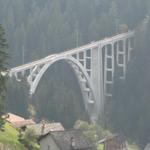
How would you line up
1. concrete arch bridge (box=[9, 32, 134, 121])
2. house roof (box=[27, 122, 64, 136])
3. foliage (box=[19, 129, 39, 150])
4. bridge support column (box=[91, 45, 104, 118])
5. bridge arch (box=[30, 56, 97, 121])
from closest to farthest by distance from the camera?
1. foliage (box=[19, 129, 39, 150])
2. house roof (box=[27, 122, 64, 136])
3. bridge arch (box=[30, 56, 97, 121])
4. concrete arch bridge (box=[9, 32, 134, 121])
5. bridge support column (box=[91, 45, 104, 118])

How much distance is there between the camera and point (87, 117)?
9200cm

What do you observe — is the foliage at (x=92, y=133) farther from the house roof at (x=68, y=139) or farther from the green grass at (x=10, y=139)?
the green grass at (x=10, y=139)

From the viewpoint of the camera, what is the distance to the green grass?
1705 inches

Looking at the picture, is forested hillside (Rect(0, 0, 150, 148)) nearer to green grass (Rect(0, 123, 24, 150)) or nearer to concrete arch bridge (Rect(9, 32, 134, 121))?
concrete arch bridge (Rect(9, 32, 134, 121))

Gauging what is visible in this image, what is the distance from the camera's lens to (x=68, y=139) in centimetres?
4662

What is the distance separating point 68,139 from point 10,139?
4102 mm

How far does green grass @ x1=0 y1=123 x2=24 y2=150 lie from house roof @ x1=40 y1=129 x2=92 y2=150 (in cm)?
213

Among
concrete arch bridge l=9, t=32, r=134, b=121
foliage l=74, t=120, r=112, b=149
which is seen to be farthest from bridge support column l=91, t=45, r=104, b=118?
foliage l=74, t=120, r=112, b=149

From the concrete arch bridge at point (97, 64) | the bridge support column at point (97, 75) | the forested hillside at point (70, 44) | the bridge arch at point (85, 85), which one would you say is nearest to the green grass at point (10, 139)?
the forested hillside at point (70, 44)

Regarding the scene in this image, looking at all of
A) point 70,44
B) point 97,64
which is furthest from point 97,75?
point 70,44

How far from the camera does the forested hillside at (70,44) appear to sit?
89938 millimetres

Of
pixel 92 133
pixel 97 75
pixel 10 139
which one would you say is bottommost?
pixel 92 133

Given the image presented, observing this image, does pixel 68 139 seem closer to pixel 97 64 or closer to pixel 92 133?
pixel 92 133

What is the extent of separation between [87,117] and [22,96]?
57.0 feet
